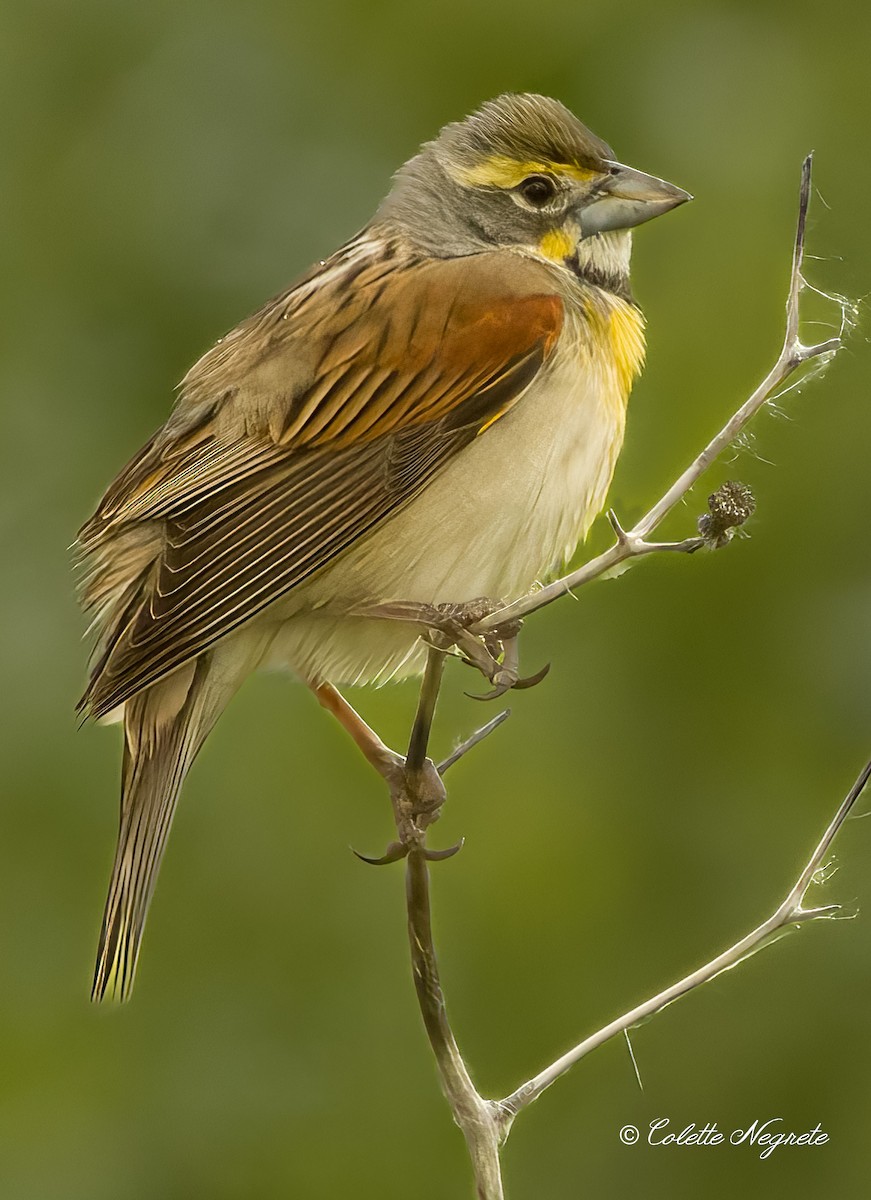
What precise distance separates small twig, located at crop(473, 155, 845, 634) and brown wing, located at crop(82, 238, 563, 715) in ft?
3.00

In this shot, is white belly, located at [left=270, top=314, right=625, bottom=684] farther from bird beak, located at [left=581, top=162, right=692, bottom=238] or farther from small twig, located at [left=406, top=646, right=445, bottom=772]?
small twig, located at [left=406, top=646, right=445, bottom=772]

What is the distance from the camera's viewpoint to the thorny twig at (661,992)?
→ 3041 mm

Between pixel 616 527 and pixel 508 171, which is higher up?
pixel 508 171

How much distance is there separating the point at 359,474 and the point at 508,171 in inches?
36.8

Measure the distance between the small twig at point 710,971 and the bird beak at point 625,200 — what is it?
5.83ft

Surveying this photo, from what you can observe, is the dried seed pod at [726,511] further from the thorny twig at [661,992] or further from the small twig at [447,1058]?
the small twig at [447,1058]

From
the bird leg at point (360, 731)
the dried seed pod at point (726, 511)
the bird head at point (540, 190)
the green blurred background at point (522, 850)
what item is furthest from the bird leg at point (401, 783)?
the bird head at point (540, 190)

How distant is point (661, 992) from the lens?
3.22 meters

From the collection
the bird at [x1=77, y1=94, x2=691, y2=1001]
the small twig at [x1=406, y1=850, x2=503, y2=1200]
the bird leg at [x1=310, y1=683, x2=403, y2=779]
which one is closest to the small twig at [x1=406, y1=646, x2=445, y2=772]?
the small twig at [x1=406, y1=850, x2=503, y2=1200]

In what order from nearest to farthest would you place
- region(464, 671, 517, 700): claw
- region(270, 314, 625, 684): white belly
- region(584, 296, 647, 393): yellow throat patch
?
region(464, 671, 517, 700): claw, region(270, 314, 625, 684): white belly, region(584, 296, 647, 393): yellow throat patch

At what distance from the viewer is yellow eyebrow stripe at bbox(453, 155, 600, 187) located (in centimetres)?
468

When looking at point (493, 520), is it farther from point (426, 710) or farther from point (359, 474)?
point (426, 710)

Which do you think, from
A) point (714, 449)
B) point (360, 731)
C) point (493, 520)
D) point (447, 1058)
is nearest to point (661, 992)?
point (447, 1058)

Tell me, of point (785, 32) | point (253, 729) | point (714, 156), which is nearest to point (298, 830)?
point (253, 729)
